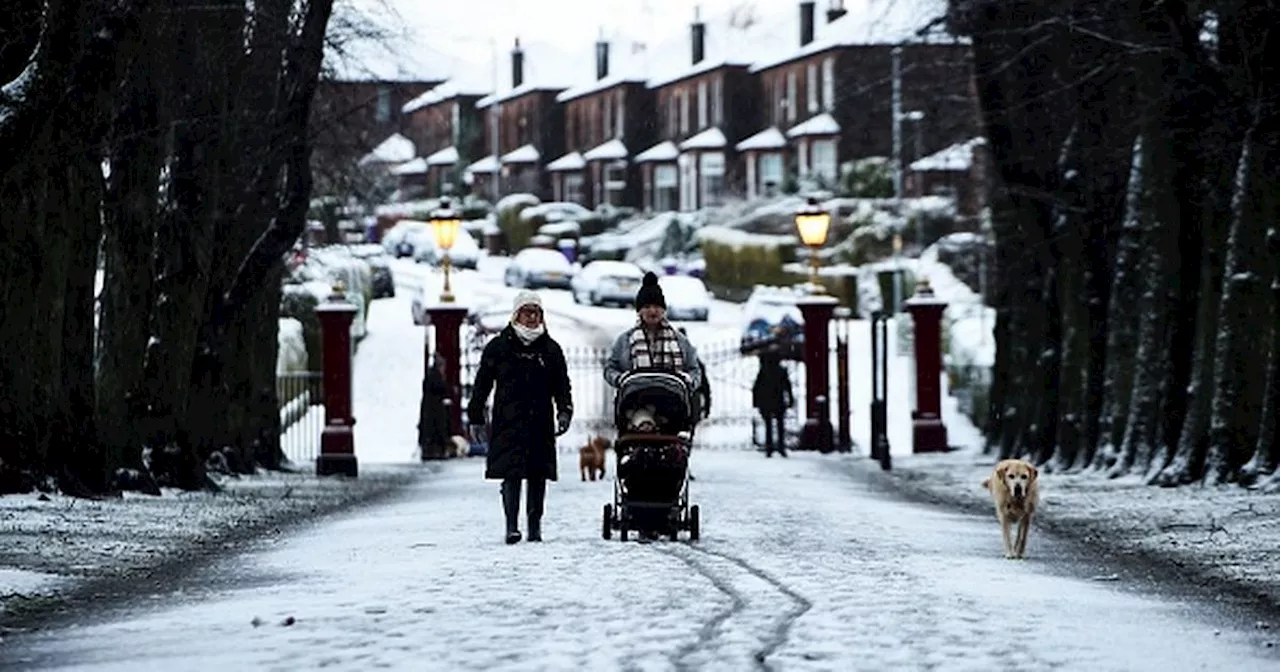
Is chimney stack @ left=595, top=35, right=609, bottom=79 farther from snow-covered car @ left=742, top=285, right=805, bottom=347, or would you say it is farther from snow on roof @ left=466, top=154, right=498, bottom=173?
snow-covered car @ left=742, top=285, right=805, bottom=347

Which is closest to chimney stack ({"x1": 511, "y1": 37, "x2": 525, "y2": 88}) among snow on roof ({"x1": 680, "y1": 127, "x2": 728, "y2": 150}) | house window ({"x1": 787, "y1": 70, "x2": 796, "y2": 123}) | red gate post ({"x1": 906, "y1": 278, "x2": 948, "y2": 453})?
snow on roof ({"x1": 680, "y1": 127, "x2": 728, "y2": 150})

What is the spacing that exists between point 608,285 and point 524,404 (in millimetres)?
66155

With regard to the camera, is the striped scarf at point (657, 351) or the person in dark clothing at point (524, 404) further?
the striped scarf at point (657, 351)

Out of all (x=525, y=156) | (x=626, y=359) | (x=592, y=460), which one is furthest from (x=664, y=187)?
(x=626, y=359)

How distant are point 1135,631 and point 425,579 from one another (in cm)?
421

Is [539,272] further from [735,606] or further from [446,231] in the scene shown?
[735,606]

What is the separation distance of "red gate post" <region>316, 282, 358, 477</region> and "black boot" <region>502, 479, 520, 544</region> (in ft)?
65.2

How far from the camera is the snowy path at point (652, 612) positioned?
453 inches

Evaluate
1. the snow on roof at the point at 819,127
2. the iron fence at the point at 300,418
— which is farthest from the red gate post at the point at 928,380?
the snow on roof at the point at 819,127

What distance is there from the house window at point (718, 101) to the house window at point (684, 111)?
11.1 feet

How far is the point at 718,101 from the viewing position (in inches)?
4921

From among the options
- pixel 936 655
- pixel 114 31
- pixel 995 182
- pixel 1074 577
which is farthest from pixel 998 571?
pixel 995 182

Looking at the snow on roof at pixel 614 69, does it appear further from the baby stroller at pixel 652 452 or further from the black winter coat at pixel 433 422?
the baby stroller at pixel 652 452

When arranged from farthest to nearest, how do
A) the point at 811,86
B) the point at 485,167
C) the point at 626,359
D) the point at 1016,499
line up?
the point at 485,167, the point at 811,86, the point at 626,359, the point at 1016,499
